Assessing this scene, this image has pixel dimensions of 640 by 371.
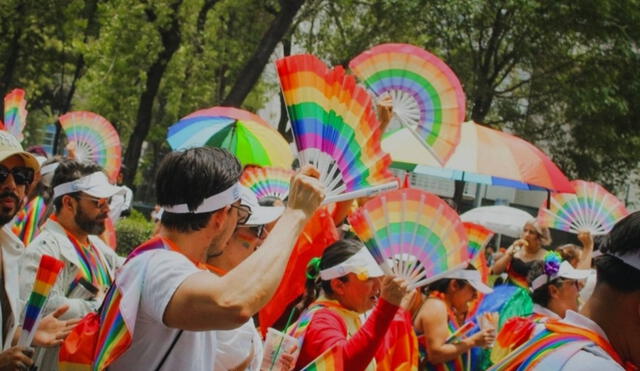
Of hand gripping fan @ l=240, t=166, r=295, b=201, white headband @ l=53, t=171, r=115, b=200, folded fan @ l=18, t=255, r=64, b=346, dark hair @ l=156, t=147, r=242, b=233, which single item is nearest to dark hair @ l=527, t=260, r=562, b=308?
hand gripping fan @ l=240, t=166, r=295, b=201

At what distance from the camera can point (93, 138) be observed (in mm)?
7980

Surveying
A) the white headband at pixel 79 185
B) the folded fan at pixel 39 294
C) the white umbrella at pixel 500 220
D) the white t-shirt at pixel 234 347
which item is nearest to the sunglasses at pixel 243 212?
the white t-shirt at pixel 234 347

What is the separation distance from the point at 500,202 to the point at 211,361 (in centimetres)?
1940

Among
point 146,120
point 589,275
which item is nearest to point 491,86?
point 146,120

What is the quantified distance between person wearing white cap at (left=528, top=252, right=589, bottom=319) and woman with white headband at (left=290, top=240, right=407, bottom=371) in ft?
6.69

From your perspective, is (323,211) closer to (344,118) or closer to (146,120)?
(344,118)

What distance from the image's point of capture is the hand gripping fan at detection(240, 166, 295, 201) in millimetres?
5168

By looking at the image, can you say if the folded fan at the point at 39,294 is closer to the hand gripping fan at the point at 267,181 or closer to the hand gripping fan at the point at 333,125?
the hand gripping fan at the point at 333,125

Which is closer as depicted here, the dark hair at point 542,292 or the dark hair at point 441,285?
the dark hair at point 441,285

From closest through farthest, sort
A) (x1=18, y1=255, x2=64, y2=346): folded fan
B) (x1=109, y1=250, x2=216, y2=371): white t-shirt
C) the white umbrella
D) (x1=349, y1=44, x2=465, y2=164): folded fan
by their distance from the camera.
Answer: (x1=109, y1=250, x2=216, y2=371): white t-shirt < (x1=18, y1=255, x2=64, y2=346): folded fan < (x1=349, y1=44, x2=465, y2=164): folded fan < the white umbrella

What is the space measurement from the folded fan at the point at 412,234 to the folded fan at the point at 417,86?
2.99 ft

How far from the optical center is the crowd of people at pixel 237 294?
2412mm

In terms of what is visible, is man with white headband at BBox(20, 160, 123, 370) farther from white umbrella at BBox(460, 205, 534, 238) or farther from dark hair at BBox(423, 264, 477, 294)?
white umbrella at BBox(460, 205, 534, 238)

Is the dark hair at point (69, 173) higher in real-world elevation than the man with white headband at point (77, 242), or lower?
higher
